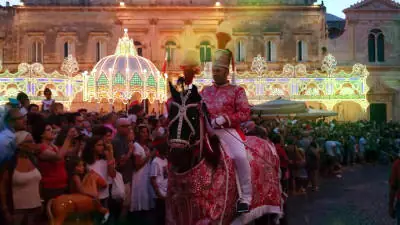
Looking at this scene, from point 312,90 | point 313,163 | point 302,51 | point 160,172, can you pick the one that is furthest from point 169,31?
point 160,172

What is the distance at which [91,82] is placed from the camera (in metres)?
25.1

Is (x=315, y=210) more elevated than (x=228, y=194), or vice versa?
(x=228, y=194)

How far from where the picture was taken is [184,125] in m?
6.76

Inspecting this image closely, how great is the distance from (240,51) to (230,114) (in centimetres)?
3735

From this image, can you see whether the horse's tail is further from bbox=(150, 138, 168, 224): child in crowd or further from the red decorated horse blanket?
bbox=(150, 138, 168, 224): child in crowd

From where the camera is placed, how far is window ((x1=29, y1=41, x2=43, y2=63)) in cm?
4400

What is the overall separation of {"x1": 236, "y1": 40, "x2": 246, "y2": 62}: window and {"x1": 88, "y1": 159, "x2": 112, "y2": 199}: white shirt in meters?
36.2

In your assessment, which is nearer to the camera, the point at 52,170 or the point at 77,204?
the point at 77,204

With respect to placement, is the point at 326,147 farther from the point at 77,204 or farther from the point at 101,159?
the point at 77,204

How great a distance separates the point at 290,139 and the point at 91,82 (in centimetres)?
1005

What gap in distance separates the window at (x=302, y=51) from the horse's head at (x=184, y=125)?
38.8 meters

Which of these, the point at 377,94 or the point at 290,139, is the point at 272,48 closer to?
the point at 377,94

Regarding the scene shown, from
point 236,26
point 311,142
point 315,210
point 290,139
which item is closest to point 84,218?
point 315,210

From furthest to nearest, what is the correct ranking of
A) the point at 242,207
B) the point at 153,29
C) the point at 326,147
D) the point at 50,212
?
the point at 153,29 < the point at 326,147 < the point at 50,212 < the point at 242,207
